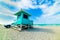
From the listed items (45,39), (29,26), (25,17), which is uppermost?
(25,17)

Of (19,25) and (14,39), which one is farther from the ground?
(19,25)

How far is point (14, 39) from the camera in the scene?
4.69m

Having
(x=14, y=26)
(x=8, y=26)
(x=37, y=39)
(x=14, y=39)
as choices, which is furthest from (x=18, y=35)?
(x=8, y=26)

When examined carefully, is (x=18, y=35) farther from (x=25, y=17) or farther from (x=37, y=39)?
(x=25, y=17)

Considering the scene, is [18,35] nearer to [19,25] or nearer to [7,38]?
[7,38]

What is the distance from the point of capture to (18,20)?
6125 mm

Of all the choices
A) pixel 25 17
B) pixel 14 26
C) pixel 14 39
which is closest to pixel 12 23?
pixel 14 26

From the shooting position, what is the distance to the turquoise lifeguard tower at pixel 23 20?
5975 millimetres

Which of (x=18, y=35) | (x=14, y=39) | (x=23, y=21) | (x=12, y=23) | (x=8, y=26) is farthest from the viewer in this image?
(x=8, y=26)

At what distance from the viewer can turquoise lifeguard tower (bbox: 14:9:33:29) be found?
5.97 metres

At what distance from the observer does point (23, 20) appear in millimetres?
5969

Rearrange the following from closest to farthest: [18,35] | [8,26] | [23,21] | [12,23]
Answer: [18,35] < [23,21] < [12,23] < [8,26]

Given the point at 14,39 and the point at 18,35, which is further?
the point at 18,35

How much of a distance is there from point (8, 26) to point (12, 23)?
1.79ft
